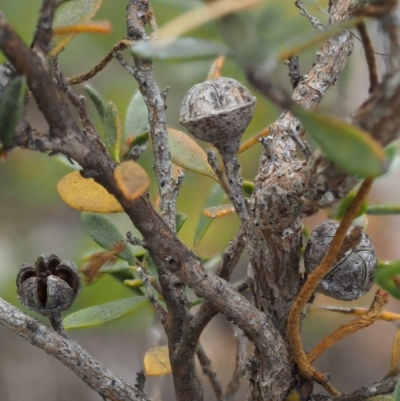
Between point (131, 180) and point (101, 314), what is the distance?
32 centimetres

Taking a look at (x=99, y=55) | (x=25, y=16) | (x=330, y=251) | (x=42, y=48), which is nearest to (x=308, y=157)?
(x=330, y=251)

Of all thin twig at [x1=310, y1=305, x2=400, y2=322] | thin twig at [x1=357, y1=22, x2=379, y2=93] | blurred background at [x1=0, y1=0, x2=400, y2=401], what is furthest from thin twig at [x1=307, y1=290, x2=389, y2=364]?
blurred background at [x1=0, y1=0, x2=400, y2=401]

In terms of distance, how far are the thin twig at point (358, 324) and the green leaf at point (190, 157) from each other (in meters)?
0.18

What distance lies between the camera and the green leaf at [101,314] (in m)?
0.62

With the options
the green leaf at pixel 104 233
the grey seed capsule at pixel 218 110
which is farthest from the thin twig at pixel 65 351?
the grey seed capsule at pixel 218 110

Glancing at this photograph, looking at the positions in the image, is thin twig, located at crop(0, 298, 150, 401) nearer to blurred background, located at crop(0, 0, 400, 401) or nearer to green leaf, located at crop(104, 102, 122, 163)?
green leaf, located at crop(104, 102, 122, 163)

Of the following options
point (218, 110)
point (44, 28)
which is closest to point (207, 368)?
point (218, 110)

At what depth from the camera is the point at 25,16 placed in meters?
1.06

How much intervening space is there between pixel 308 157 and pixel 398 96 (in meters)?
0.10

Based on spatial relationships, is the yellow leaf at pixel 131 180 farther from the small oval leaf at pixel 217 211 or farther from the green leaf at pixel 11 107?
the small oval leaf at pixel 217 211

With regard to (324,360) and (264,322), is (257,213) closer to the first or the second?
(264,322)

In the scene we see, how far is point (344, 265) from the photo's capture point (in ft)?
1.60

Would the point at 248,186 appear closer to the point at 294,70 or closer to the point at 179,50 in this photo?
the point at 294,70

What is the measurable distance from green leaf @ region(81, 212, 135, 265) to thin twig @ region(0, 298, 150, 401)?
0.38 feet
